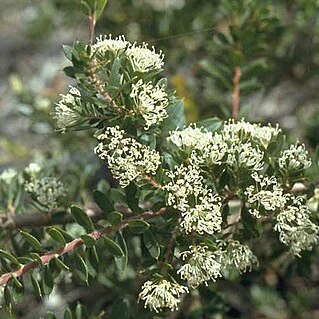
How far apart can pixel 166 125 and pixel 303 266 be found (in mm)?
408

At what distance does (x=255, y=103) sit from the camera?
7.41 ft

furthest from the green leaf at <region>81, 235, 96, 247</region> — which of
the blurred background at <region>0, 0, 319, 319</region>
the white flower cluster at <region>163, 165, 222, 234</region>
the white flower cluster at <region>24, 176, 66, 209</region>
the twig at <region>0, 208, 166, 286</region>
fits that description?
the blurred background at <region>0, 0, 319, 319</region>

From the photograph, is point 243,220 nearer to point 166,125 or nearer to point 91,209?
point 166,125

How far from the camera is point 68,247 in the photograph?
3.47 feet

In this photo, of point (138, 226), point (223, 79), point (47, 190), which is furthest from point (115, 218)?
point (223, 79)

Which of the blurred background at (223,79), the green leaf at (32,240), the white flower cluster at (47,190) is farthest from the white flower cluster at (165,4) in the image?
the green leaf at (32,240)

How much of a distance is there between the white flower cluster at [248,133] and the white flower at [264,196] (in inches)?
2.8

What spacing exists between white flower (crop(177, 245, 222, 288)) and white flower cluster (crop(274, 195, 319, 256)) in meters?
0.10

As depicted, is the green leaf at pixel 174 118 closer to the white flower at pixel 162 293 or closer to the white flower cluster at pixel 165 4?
the white flower at pixel 162 293

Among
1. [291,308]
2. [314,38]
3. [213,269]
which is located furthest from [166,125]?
[314,38]

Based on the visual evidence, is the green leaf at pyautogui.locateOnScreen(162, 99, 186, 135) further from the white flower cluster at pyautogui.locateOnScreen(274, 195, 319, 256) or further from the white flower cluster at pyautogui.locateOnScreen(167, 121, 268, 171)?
the white flower cluster at pyautogui.locateOnScreen(274, 195, 319, 256)

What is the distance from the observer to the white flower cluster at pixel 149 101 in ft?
3.27

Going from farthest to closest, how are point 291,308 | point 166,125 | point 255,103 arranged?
1. point 255,103
2. point 291,308
3. point 166,125

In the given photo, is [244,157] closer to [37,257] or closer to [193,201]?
[193,201]
